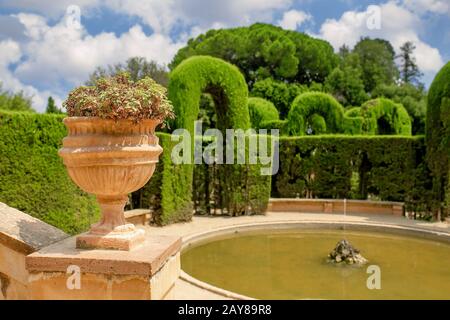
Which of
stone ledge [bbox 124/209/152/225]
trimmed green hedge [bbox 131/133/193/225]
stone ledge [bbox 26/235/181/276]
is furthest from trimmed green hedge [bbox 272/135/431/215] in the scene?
stone ledge [bbox 26/235/181/276]

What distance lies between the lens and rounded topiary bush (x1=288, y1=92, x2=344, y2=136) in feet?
62.3

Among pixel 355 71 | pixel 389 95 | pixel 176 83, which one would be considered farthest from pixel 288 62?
pixel 176 83

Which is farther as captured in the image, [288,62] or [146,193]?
[288,62]

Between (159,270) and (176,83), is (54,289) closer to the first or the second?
(159,270)

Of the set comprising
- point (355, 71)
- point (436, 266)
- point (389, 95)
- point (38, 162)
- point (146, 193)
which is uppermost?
point (355, 71)

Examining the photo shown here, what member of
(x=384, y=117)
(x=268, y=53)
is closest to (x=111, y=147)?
(x=384, y=117)

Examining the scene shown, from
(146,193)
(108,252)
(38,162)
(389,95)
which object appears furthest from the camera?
(389,95)

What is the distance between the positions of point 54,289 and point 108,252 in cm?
41

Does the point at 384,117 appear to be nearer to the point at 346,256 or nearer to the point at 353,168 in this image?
the point at 353,168

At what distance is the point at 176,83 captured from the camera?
1167 centimetres

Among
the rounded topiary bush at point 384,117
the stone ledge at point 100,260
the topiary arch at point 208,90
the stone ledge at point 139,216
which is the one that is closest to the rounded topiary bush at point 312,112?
the rounded topiary bush at point 384,117

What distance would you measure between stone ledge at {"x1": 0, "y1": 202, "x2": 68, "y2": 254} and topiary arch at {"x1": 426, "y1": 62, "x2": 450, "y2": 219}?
40.1ft

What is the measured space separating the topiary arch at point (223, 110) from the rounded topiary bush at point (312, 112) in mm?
5787

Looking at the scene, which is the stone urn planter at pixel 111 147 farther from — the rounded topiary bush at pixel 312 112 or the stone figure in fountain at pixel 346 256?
the rounded topiary bush at pixel 312 112
